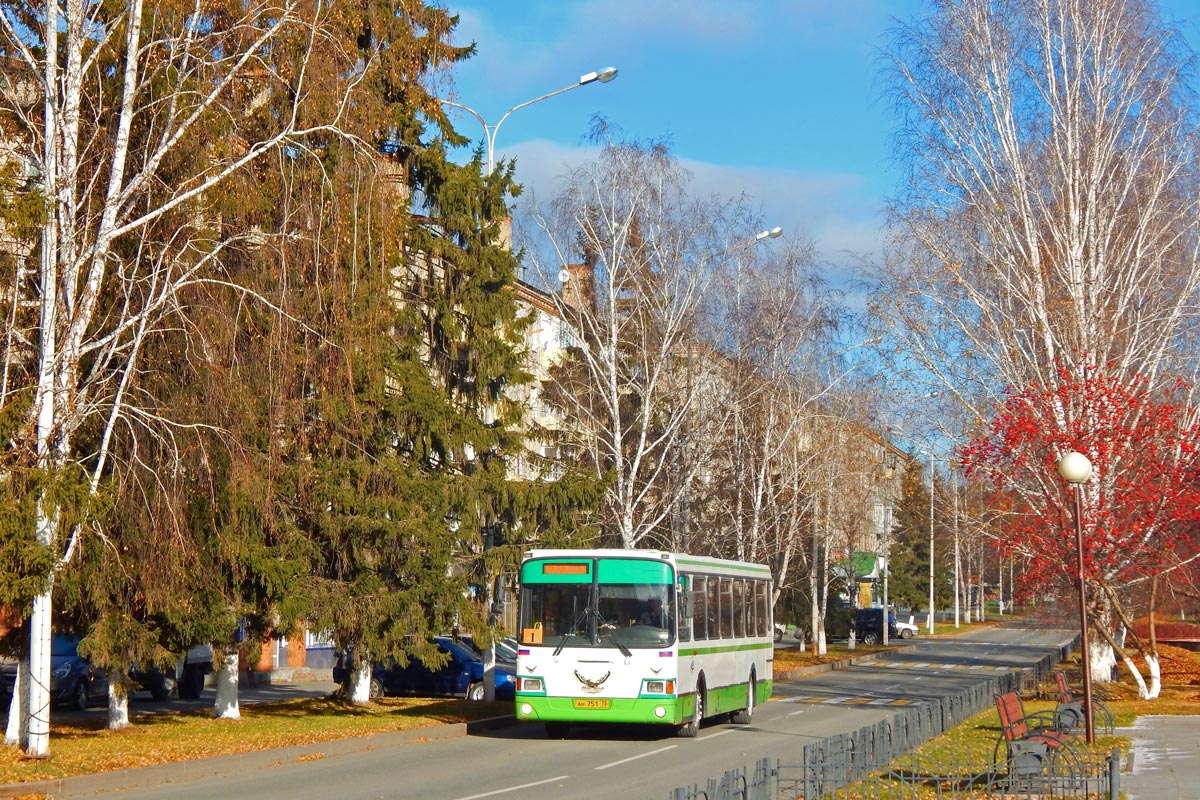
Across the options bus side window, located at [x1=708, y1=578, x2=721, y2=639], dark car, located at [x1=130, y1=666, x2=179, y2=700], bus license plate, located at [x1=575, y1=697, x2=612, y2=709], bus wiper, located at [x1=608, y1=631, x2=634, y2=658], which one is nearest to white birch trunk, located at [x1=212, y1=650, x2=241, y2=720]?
bus license plate, located at [x1=575, y1=697, x2=612, y2=709]

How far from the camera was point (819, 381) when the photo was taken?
152 feet

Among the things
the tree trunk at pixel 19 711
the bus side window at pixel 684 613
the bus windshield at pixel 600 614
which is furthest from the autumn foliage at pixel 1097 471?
the tree trunk at pixel 19 711

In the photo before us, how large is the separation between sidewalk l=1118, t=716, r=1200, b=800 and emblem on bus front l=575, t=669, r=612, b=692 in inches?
291

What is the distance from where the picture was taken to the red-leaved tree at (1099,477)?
2727cm

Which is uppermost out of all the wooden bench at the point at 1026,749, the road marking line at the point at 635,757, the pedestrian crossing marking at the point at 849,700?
the wooden bench at the point at 1026,749

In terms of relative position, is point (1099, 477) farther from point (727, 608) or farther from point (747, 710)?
point (727, 608)

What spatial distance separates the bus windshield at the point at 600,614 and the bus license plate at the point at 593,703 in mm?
791

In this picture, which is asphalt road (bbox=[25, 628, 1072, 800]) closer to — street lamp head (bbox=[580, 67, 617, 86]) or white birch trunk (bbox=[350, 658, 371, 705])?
white birch trunk (bbox=[350, 658, 371, 705])

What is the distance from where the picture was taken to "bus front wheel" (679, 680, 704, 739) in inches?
877

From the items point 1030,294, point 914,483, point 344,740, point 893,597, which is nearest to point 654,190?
point 1030,294

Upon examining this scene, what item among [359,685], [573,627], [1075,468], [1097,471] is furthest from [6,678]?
[1097,471]

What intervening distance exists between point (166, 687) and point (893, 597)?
65.0 meters

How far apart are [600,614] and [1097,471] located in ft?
41.1

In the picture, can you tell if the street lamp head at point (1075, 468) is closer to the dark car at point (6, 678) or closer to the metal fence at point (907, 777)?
the metal fence at point (907, 777)
